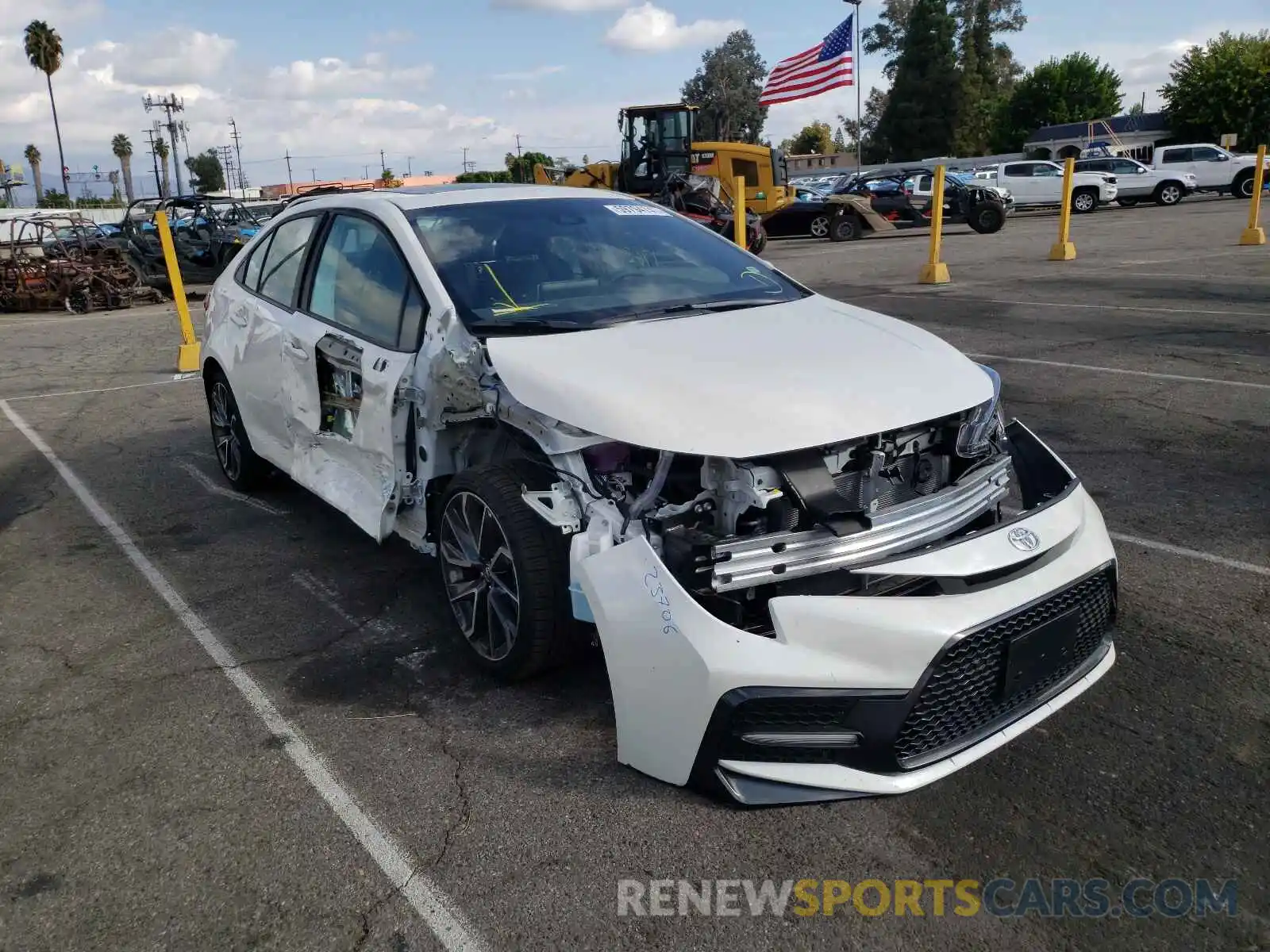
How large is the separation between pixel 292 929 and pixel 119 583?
2.98m

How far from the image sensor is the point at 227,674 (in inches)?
154

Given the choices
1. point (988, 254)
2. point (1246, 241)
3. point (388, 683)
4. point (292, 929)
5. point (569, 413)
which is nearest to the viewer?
point (292, 929)

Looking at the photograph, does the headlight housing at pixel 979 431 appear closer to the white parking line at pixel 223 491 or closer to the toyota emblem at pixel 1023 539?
the toyota emblem at pixel 1023 539

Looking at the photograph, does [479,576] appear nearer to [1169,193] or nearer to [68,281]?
[68,281]

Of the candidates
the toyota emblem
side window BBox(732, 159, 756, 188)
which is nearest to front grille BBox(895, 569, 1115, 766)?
the toyota emblem

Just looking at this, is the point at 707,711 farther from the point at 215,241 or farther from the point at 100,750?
the point at 215,241

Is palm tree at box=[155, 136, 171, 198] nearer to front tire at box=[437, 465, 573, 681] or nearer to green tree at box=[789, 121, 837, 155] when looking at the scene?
green tree at box=[789, 121, 837, 155]

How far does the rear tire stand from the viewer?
2362 centimetres

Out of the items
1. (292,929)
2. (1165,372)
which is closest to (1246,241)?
(1165,372)

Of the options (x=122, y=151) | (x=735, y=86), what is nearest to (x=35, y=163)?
(x=122, y=151)

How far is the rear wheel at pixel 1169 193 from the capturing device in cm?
3139

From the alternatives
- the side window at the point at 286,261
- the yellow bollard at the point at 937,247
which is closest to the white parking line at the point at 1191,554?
the side window at the point at 286,261

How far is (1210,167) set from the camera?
105ft

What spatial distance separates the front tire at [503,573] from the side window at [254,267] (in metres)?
2.53
